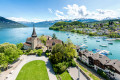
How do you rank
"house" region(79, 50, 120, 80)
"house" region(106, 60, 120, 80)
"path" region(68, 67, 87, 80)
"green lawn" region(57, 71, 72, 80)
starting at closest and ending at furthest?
"path" region(68, 67, 87, 80) < "green lawn" region(57, 71, 72, 80) < "house" region(106, 60, 120, 80) < "house" region(79, 50, 120, 80)

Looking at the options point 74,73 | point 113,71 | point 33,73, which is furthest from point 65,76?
point 113,71

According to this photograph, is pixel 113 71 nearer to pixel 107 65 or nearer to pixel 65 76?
pixel 107 65

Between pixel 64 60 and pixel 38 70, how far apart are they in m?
8.15

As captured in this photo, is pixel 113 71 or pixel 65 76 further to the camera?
pixel 113 71

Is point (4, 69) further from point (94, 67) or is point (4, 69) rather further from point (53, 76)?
point (94, 67)

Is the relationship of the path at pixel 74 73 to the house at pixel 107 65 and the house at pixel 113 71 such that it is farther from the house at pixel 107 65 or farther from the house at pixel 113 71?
the house at pixel 113 71

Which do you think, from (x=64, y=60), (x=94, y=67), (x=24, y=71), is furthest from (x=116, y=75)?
(x=24, y=71)

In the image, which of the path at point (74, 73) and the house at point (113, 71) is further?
the house at point (113, 71)

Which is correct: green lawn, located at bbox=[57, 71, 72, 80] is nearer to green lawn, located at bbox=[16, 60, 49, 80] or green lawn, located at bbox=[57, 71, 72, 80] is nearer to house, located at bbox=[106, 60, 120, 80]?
green lawn, located at bbox=[16, 60, 49, 80]

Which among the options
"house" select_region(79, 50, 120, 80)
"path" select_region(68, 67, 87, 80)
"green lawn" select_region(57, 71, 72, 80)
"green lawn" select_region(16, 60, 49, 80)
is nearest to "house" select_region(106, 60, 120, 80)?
"house" select_region(79, 50, 120, 80)

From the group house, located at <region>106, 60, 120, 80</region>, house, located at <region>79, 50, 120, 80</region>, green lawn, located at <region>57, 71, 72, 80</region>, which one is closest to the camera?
green lawn, located at <region>57, 71, 72, 80</region>

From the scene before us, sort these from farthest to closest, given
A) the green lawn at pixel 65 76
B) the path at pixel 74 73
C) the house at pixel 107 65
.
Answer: the house at pixel 107 65 < the green lawn at pixel 65 76 < the path at pixel 74 73

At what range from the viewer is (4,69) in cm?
2084

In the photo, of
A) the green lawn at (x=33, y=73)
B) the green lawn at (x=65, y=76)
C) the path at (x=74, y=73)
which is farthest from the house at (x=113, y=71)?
the green lawn at (x=33, y=73)
